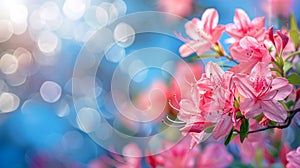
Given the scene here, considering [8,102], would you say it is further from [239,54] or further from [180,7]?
[239,54]

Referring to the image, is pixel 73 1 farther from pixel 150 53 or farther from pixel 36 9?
pixel 150 53

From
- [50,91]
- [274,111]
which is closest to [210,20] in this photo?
[274,111]

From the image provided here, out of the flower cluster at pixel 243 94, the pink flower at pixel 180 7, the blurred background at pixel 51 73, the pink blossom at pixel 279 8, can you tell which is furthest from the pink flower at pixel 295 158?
the blurred background at pixel 51 73

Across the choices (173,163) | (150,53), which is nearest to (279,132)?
(173,163)

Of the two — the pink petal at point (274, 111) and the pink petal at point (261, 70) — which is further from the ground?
the pink petal at point (261, 70)

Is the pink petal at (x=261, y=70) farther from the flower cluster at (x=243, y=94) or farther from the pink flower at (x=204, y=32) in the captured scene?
the pink flower at (x=204, y=32)

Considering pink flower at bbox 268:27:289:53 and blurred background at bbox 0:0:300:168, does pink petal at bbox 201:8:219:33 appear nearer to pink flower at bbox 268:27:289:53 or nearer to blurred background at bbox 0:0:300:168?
pink flower at bbox 268:27:289:53

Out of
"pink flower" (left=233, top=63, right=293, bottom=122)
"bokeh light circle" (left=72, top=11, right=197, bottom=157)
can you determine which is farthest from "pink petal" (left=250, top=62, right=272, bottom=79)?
"bokeh light circle" (left=72, top=11, right=197, bottom=157)
